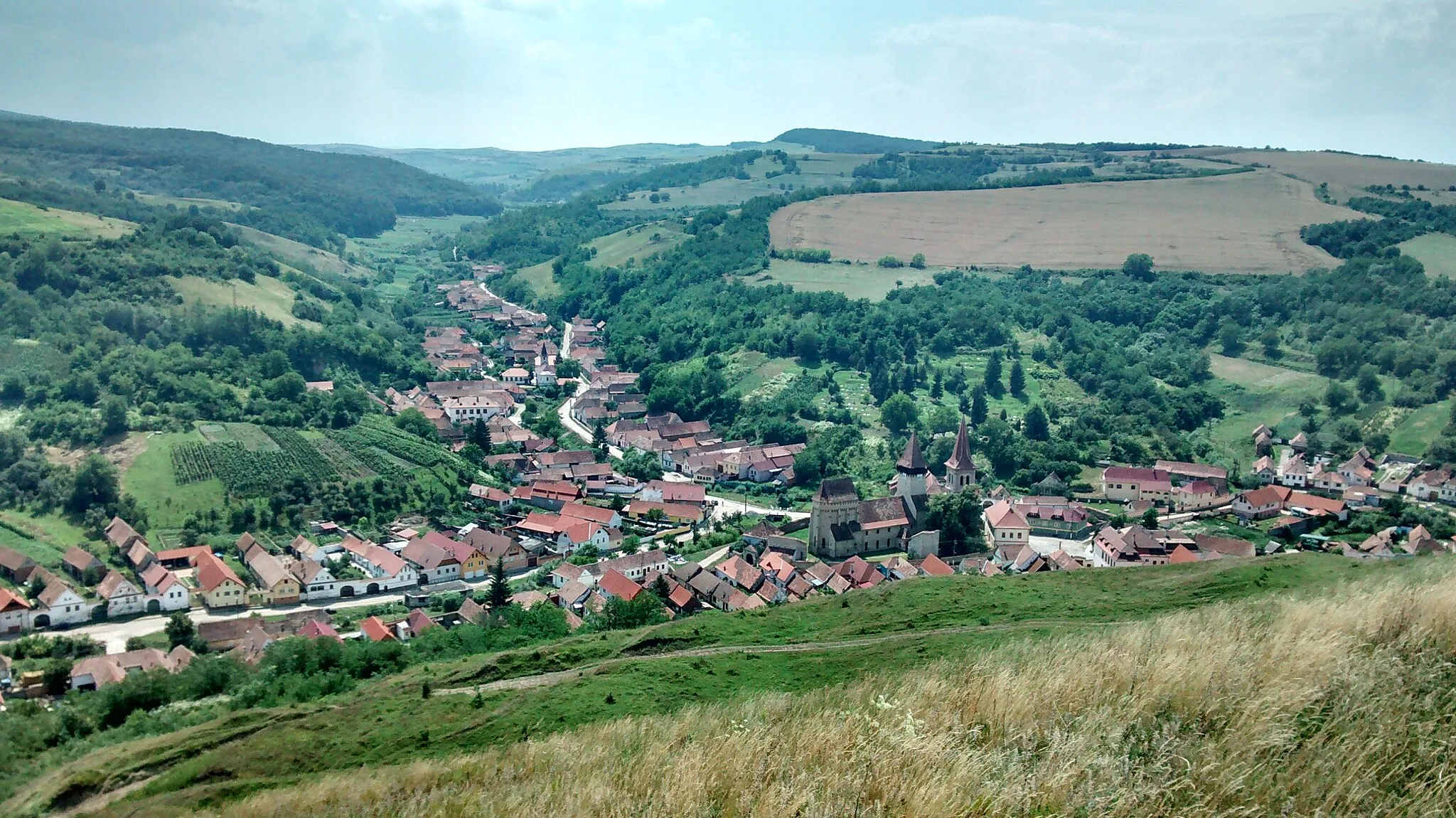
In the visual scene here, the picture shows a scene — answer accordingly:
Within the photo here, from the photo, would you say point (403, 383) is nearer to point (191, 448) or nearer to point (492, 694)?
point (191, 448)

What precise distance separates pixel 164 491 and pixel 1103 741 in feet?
147

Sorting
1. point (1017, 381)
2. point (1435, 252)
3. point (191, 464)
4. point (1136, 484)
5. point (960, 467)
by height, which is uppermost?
point (1435, 252)

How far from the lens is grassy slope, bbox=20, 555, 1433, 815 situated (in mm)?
15977

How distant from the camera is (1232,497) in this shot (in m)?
46.0

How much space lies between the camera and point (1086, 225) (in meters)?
91.6

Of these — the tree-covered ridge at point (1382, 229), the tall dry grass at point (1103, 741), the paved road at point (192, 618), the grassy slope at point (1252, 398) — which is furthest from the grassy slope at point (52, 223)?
the tree-covered ridge at point (1382, 229)

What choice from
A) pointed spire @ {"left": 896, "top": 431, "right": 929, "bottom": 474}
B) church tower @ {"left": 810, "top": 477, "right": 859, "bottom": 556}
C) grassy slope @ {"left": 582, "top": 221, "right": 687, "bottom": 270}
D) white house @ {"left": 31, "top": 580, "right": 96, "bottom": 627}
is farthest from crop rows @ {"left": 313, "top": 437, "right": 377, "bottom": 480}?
grassy slope @ {"left": 582, "top": 221, "right": 687, "bottom": 270}

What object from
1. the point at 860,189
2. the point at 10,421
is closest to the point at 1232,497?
the point at 10,421

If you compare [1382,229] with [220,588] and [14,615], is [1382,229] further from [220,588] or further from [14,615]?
[14,615]

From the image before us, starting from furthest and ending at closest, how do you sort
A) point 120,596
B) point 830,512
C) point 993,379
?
point 993,379 < point 830,512 < point 120,596

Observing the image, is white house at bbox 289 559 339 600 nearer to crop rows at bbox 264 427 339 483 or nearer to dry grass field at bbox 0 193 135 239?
crop rows at bbox 264 427 339 483

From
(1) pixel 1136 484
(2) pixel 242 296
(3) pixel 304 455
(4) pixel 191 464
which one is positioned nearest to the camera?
(4) pixel 191 464

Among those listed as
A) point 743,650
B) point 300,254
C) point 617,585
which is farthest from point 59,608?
point 300,254

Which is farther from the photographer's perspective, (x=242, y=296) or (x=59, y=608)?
(x=242, y=296)
